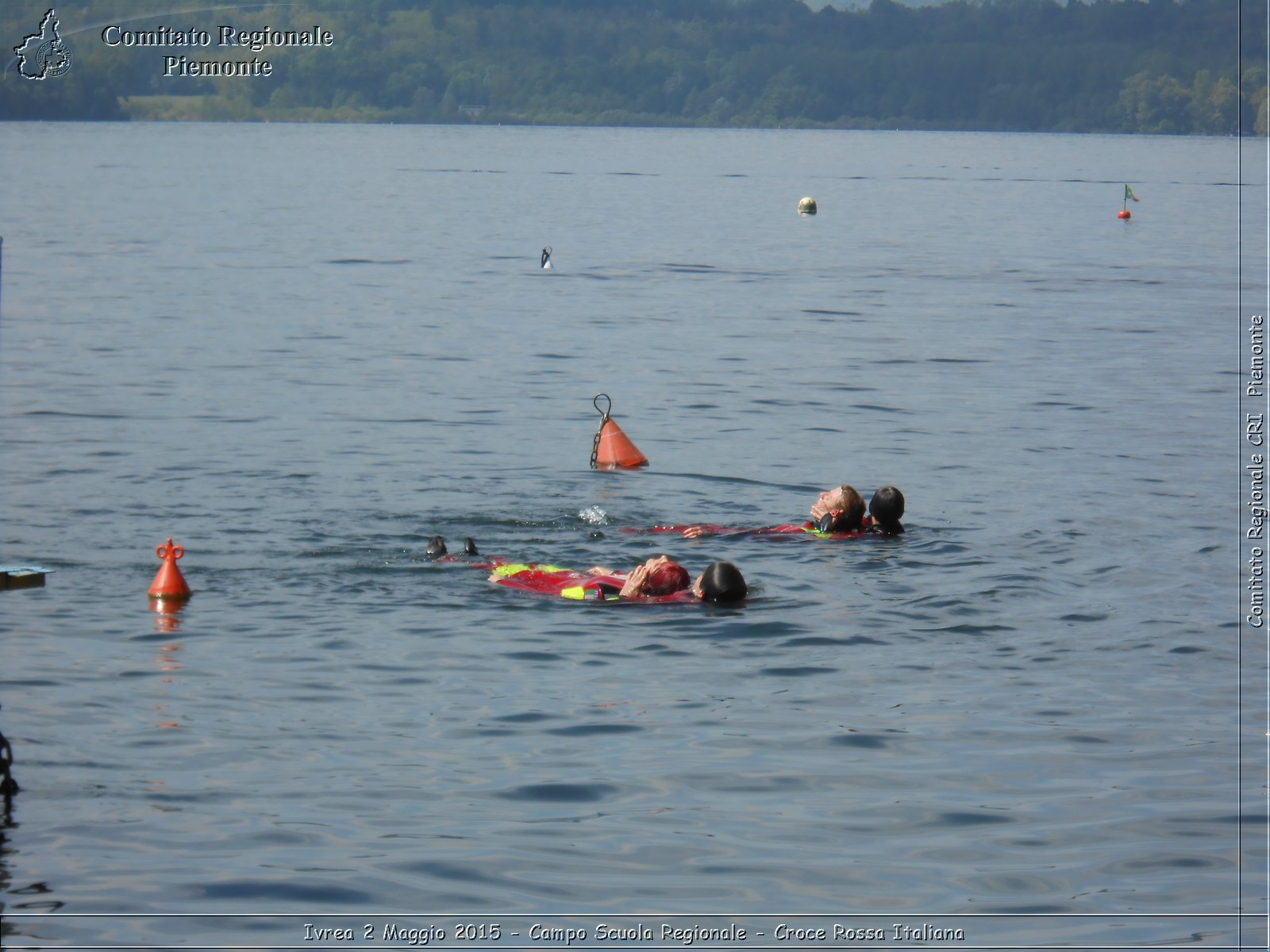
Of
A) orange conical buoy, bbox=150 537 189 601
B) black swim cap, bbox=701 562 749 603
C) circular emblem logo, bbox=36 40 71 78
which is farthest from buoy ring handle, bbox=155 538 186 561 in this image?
circular emblem logo, bbox=36 40 71 78

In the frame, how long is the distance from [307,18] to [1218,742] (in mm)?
173963

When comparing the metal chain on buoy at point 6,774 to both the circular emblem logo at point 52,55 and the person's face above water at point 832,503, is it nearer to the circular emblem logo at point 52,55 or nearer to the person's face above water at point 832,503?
the person's face above water at point 832,503

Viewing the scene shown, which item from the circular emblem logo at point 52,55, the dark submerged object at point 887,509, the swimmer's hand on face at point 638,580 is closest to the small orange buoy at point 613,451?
the dark submerged object at point 887,509

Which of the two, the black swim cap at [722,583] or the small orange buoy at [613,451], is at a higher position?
the small orange buoy at [613,451]

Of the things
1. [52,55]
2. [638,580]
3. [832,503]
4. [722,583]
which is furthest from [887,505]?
[52,55]

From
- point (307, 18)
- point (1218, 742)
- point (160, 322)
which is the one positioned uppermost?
point (307, 18)

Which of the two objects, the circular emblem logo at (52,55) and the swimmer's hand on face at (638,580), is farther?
the circular emblem logo at (52,55)

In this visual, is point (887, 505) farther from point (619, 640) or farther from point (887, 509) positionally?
point (619, 640)

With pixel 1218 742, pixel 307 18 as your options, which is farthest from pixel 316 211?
pixel 307 18

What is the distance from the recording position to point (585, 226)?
228ft

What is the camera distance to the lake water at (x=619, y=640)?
902 centimetres

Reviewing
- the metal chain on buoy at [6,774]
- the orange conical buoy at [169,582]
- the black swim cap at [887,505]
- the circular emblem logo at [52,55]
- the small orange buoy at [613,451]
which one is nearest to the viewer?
the metal chain on buoy at [6,774]

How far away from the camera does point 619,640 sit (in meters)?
13.7

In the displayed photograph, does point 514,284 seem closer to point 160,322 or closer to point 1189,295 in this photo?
point 160,322
